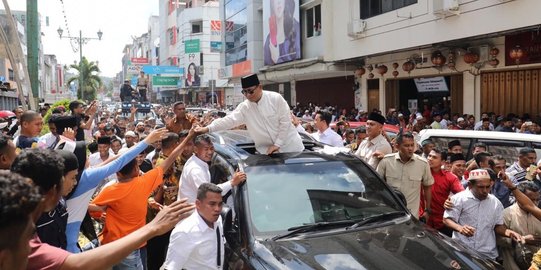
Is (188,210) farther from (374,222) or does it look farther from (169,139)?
(169,139)

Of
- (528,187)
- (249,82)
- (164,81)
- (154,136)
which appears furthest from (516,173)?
(164,81)

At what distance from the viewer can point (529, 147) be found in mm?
6488

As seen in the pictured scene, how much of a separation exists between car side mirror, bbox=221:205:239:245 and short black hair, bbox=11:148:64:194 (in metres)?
1.62

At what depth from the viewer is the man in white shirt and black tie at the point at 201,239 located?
3.32 metres

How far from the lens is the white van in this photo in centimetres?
657

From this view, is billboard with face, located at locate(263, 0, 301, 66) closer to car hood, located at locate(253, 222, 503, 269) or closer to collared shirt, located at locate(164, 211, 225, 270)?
car hood, located at locate(253, 222, 503, 269)

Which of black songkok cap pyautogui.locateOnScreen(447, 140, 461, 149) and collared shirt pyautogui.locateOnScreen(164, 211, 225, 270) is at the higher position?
black songkok cap pyautogui.locateOnScreen(447, 140, 461, 149)

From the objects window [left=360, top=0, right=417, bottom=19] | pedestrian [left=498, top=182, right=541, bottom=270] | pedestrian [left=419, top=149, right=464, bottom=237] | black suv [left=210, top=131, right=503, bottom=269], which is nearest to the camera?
black suv [left=210, top=131, right=503, bottom=269]

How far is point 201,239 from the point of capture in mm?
3389

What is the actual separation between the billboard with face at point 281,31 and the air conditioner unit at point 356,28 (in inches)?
211

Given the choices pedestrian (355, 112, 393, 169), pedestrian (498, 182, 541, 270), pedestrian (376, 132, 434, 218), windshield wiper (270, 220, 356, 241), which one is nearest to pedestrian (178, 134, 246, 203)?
windshield wiper (270, 220, 356, 241)

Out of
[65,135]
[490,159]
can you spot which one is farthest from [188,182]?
[490,159]

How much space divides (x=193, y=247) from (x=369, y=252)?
1.26m

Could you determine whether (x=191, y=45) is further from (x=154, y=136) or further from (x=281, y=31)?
(x=154, y=136)
